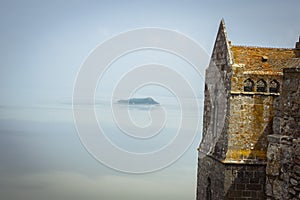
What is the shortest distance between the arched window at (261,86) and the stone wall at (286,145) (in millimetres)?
7468

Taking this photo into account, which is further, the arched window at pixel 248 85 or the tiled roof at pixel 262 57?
the tiled roof at pixel 262 57

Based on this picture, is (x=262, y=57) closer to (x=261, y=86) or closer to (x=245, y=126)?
(x=261, y=86)

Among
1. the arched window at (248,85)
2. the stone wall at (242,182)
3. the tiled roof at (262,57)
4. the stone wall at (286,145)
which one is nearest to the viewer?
the stone wall at (286,145)

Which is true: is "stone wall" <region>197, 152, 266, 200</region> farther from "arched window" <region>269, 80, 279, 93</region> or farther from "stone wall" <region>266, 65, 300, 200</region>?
"stone wall" <region>266, 65, 300, 200</region>

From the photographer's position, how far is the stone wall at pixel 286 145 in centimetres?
577

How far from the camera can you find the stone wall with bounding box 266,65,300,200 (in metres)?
5.77

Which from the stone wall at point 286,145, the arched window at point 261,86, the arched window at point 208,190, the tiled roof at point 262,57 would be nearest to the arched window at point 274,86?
the arched window at point 261,86

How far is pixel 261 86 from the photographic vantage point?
44.5 ft

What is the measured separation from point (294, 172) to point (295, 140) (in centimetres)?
44

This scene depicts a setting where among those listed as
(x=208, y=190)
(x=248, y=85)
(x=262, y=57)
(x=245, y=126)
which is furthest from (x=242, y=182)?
(x=262, y=57)

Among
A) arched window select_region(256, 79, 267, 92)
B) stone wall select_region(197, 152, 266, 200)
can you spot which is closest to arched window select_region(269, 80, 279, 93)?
arched window select_region(256, 79, 267, 92)

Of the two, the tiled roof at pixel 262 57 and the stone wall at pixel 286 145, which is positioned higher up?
the tiled roof at pixel 262 57

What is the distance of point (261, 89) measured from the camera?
1355 centimetres

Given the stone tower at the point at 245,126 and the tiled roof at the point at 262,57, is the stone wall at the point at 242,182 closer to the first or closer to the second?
the stone tower at the point at 245,126
